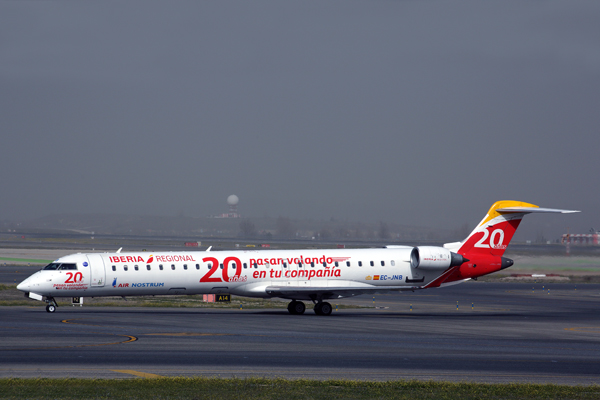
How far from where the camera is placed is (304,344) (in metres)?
23.0

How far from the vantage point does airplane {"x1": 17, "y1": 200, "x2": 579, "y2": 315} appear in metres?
33.4

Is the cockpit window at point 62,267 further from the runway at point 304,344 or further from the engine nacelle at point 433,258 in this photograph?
the engine nacelle at point 433,258

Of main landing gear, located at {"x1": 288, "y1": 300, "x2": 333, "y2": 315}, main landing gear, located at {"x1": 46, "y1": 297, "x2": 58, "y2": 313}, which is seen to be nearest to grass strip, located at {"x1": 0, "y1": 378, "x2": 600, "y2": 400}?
main landing gear, located at {"x1": 46, "y1": 297, "x2": 58, "y2": 313}

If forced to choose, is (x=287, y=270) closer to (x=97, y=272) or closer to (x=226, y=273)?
(x=226, y=273)

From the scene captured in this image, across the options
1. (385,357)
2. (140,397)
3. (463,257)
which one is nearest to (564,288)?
(463,257)

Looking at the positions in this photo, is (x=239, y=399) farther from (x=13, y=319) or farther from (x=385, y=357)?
(x=13, y=319)

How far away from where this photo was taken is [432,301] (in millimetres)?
46125

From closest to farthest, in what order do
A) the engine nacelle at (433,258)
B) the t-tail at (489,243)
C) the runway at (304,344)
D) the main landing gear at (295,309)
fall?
the runway at (304,344)
the main landing gear at (295,309)
the engine nacelle at (433,258)
the t-tail at (489,243)

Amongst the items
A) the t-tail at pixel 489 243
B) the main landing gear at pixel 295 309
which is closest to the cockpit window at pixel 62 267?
the main landing gear at pixel 295 309

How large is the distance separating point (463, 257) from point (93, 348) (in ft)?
75.4

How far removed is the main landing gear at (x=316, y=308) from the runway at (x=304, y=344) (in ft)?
1.74

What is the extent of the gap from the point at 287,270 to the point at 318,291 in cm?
212

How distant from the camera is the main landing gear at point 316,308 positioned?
35.5 meters

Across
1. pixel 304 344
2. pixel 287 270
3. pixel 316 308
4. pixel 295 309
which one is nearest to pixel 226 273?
pixel 287 270
